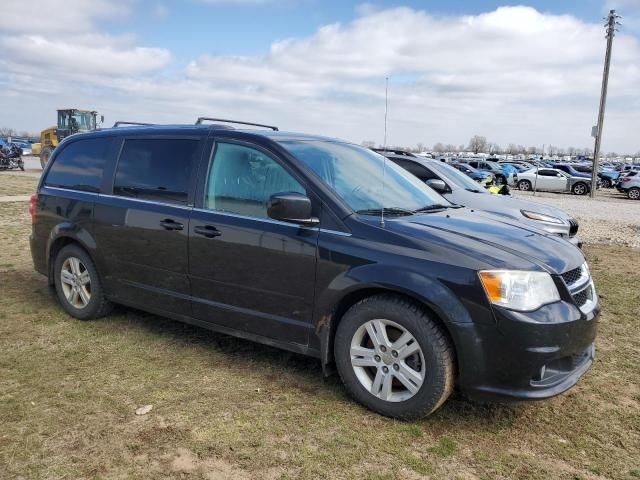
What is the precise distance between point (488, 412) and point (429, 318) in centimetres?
84

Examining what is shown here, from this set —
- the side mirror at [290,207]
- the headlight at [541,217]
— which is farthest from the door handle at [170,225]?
the headlight at [541,217]

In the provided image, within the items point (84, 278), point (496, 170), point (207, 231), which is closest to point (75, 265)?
point (84, 278)

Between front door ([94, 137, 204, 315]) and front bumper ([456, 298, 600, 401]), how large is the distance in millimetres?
2171

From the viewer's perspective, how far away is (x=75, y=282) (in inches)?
197

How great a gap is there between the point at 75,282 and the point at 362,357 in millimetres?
2994

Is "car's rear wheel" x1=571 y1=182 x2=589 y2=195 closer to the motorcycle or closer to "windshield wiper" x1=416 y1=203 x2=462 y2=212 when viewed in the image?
"windshield wiper" x1=416 y1=203 x2=462 y2=212

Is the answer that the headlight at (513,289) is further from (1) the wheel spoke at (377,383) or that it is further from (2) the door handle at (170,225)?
(2) the door handle at (170,225)

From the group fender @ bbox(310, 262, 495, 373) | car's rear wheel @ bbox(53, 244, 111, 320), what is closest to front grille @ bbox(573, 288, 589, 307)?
fender @ bbox(310, 262, 495, 373)

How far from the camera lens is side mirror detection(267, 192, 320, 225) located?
340cm

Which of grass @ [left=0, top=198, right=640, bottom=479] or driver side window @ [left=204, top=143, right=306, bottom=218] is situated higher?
driver side window @ [left=204, top=143, right=306, bottom=218]

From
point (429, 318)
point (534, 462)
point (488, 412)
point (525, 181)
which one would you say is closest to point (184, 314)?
point (429, 318)

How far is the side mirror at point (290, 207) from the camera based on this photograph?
340cm

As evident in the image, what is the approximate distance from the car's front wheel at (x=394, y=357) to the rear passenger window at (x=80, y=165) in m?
2.75

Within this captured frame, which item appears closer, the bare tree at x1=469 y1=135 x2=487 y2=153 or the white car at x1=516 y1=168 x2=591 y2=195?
the white car at x1=516 y1=168 x2=591 y2=195
